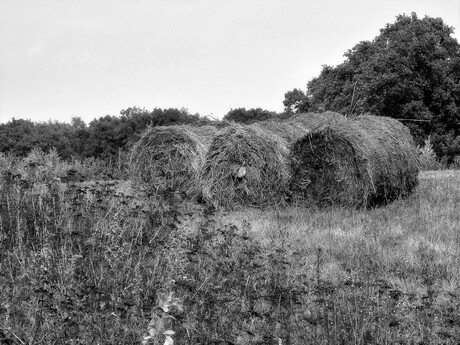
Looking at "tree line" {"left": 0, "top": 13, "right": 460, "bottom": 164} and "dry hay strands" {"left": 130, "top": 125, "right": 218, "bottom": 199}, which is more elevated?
"tree line" {"left": 0, "top": 13, "right": 460, "bottom": 164}

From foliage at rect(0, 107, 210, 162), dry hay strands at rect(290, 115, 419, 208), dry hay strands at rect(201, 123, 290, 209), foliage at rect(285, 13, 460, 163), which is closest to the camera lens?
dry hay strands at rect(290, 115, 419, 208)

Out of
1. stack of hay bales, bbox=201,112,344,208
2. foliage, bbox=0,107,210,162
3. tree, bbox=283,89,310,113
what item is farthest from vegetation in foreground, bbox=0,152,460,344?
tree, bbox=283,89,310,113

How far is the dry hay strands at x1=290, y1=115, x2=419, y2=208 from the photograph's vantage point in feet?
38.3

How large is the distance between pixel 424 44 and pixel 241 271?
26.7 meters

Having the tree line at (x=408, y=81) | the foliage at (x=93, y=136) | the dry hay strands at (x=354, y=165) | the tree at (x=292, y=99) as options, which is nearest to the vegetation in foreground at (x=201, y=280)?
the dry hay strands at (x=354, y=165)

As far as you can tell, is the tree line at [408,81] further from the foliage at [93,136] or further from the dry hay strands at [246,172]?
the dry hay strands at [246,172]

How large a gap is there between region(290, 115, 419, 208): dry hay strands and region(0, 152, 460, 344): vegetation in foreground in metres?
2.98

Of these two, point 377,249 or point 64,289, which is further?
point 377,249

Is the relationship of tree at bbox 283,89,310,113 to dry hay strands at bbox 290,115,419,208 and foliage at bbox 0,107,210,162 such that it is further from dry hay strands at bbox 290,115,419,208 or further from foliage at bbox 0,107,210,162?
dry hay strands at bbox 290,115,419,208

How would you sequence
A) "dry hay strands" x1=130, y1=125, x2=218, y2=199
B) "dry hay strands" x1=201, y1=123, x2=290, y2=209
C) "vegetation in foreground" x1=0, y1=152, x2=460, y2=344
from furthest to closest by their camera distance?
1. "dry hay strands" x1=130, y1=125, x2=218, y2=199
2. "dry hay strands" x1=201, y1=123, x2=290, y2=209
3. "vegetation in foreground" x1=0, y1=152, x2=460, y2=344

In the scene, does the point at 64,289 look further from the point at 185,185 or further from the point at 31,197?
the point at 185,185

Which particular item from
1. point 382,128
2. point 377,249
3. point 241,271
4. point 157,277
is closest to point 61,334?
point 157,277

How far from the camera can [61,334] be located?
13.4 ft

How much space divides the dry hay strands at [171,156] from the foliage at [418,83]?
618 inches
